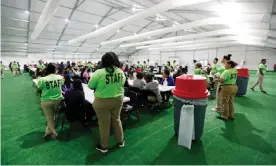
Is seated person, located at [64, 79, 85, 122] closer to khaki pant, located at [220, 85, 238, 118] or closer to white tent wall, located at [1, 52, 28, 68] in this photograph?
khaki pant, located at [220, 85, 238, 118]

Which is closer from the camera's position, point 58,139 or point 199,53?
point 58,139

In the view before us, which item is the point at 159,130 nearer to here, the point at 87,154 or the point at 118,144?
the point at 118,144

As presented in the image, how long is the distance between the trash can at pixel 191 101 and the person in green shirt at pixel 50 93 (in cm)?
207

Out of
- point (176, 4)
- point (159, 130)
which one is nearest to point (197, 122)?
→ point (159, 130)

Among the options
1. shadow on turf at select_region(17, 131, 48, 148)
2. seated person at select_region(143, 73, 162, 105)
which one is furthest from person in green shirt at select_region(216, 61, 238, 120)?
shadow on turf at select_region(17, 131, 48, 148)

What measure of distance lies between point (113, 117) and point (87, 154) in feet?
2.22

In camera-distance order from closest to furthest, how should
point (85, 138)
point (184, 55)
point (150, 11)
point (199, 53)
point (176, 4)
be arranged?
point (85, 138) → point (176, 4) → point (150, 11) → point (199, 53) → point (184, 55)

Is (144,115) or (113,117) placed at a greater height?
(113,117)

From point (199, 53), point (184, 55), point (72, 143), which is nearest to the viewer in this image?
point (72, 143)

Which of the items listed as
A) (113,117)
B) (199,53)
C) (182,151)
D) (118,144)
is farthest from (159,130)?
(199,53)

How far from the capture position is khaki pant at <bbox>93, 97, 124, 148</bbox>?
1980mm

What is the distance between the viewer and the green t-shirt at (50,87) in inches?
93.7

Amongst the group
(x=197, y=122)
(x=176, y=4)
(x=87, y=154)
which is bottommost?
(x=87, y=154)

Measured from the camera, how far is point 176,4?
4.31m
